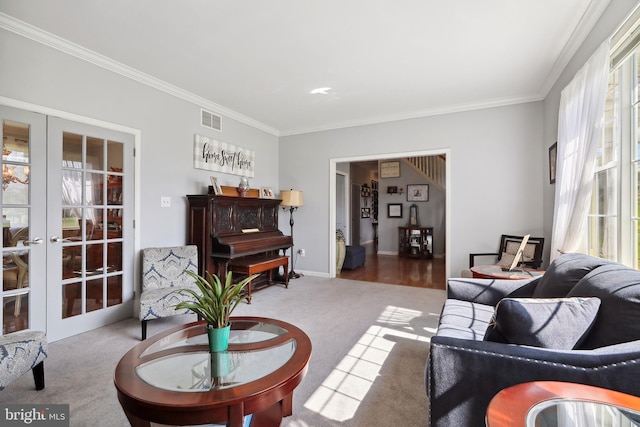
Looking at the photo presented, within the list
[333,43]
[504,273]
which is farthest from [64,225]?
[504,273]

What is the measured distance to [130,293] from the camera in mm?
3264

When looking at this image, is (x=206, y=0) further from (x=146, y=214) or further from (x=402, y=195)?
(x=402, y=195)

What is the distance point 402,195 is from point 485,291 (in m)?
5.98

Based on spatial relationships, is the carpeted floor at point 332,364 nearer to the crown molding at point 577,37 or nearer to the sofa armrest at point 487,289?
the sofa armrest at point 487,289

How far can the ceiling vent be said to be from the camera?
4.09 metres

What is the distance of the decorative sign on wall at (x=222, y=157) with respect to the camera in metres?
4.01

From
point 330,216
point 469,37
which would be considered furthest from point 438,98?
point 330,216

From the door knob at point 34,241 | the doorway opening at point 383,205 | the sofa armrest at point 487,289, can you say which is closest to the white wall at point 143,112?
the door knob at point 34,241

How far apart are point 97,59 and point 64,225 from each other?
164 centimetres

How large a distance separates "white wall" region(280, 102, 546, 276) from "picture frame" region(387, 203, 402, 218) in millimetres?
3603

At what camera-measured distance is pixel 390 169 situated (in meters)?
8.21

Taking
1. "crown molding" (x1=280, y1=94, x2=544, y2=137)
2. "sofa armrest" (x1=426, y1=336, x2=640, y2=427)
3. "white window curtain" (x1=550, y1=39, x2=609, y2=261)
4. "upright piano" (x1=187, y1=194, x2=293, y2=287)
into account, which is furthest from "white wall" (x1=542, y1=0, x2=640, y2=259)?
"upright piano" (x1=187, y1=194, x2=293, y2=287)

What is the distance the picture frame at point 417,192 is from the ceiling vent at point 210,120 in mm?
5417

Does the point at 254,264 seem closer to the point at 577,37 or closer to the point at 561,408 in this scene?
the point at 561,408
